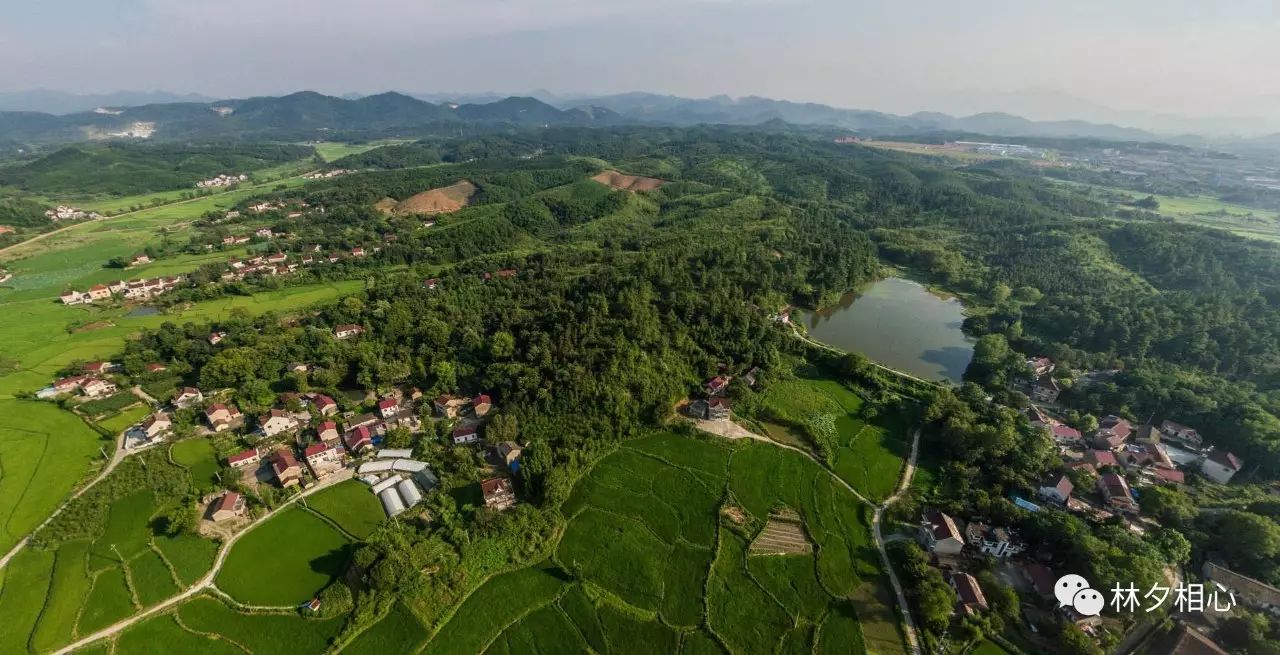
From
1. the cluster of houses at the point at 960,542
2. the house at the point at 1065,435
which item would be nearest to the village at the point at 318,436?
the cluster of houses at the point at 960,542

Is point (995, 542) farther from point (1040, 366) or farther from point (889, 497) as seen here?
point (1040, 366)

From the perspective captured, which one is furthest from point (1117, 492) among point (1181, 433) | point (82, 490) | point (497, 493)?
point (82, 490)

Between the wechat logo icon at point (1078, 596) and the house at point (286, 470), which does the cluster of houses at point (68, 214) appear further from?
the wechat logo icon at point (1078, 596)

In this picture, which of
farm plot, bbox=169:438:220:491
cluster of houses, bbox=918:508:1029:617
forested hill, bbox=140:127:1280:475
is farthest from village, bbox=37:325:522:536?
cluster of houses, bbox=918:508:1029:617

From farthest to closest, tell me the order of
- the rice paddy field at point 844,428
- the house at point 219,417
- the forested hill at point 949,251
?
the forested hill at point 949,251 → the house at point 219,417 → the rice paddy field at point 844,428

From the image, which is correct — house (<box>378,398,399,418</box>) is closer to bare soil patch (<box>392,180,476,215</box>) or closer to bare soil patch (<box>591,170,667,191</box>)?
bare soil patch (<box>392,180,476,215</box>)

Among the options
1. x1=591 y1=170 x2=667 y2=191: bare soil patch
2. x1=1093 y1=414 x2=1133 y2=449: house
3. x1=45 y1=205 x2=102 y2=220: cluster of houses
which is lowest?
x1=1093 y1=414 x2=1133 y2=449: house

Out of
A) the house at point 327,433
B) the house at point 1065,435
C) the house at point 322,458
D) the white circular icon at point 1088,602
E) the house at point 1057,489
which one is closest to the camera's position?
the white circular icon at point 1088,602
